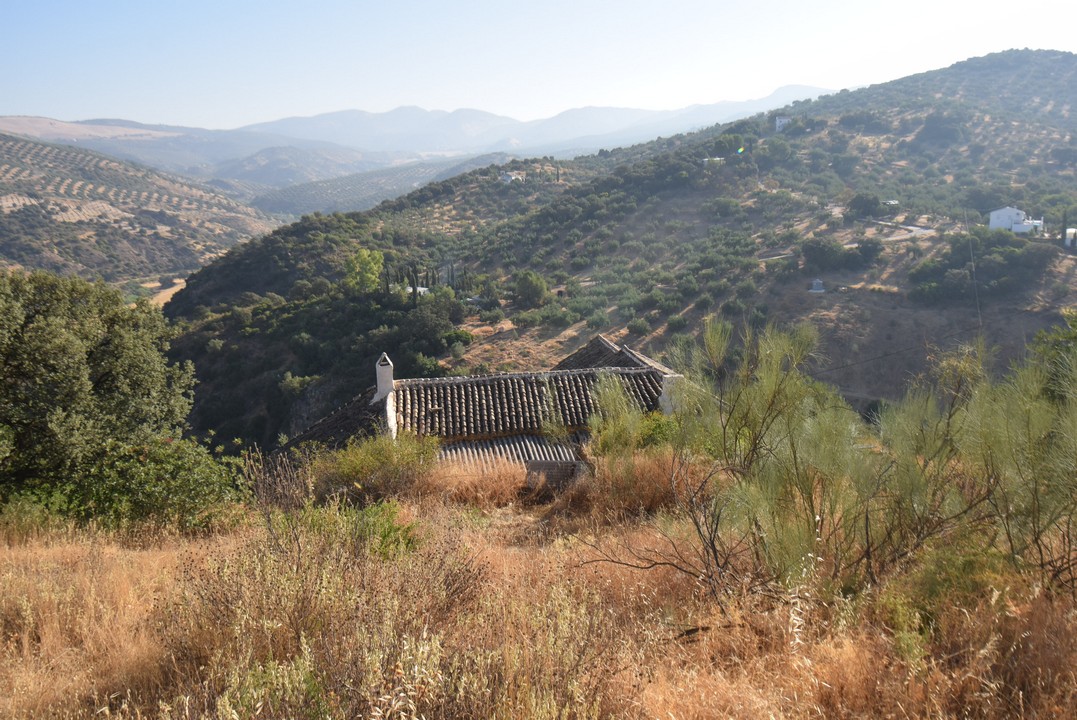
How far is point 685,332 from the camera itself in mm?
29391

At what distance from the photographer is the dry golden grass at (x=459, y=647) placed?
7.78ft

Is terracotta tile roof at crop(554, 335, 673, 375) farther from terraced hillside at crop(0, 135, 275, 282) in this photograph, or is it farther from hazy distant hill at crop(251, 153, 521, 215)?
hazy distant hill at crop(251, 153, 521, 215)

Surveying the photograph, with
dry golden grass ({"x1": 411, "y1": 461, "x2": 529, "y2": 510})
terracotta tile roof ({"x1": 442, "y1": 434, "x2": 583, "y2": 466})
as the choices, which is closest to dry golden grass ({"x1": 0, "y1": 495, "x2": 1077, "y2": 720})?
dry golden grass ({"x1": 411, "y1": 461, "x2": 529, "y2": 510})

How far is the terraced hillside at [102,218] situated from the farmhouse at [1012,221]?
60.6m

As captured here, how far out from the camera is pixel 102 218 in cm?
7531

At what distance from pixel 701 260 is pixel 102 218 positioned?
73113 millimetres

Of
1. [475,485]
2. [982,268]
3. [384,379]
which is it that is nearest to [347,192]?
[982,268]

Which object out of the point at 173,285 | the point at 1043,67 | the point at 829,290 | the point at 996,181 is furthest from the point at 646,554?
the point at 1043,67

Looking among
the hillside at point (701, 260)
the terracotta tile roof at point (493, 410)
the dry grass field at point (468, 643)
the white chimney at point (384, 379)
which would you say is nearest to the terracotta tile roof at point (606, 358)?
the terracotta tile roof at point (493, 410)

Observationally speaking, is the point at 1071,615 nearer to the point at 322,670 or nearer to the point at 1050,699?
the point at 1050,699

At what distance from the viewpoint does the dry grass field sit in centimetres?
238

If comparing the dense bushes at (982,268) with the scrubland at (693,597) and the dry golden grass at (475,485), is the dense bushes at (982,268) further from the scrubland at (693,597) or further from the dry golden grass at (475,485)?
the scrubland at (693,597)

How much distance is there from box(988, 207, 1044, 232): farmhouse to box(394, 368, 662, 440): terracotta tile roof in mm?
33237

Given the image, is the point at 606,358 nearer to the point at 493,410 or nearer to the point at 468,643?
the point at 493,410
